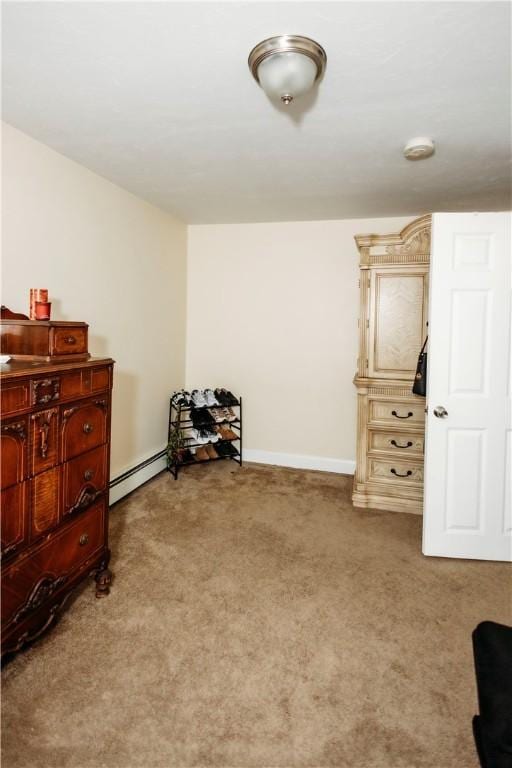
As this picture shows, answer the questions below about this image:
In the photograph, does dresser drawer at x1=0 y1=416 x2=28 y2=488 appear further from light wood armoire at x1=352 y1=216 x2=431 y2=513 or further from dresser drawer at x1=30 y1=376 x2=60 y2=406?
light wood armoire at x1=352 y1=216 x2=431 y2=513

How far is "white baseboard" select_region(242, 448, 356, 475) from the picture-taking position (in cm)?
430

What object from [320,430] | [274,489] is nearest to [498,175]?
[320,430]

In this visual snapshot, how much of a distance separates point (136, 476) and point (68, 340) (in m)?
1.96

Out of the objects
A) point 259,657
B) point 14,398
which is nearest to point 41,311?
point 14,398

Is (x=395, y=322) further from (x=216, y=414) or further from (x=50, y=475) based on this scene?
(x=50, y=475)

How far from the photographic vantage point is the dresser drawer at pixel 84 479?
202 centimetres

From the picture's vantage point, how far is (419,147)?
240cm

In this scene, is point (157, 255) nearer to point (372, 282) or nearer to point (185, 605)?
point (372, 282)

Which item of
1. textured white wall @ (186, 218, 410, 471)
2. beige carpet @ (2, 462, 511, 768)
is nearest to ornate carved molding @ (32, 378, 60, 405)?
beige carpet @ (2, 462, 511, 768)

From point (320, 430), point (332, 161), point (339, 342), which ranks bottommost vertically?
point (320, 430)

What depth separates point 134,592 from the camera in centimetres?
234

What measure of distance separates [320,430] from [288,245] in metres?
1.84

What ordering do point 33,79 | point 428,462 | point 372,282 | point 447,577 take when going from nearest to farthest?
point 33,79, point 447,577, point 428,462, point 372,282

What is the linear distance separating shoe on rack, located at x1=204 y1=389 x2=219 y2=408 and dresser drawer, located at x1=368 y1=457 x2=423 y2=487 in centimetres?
156
